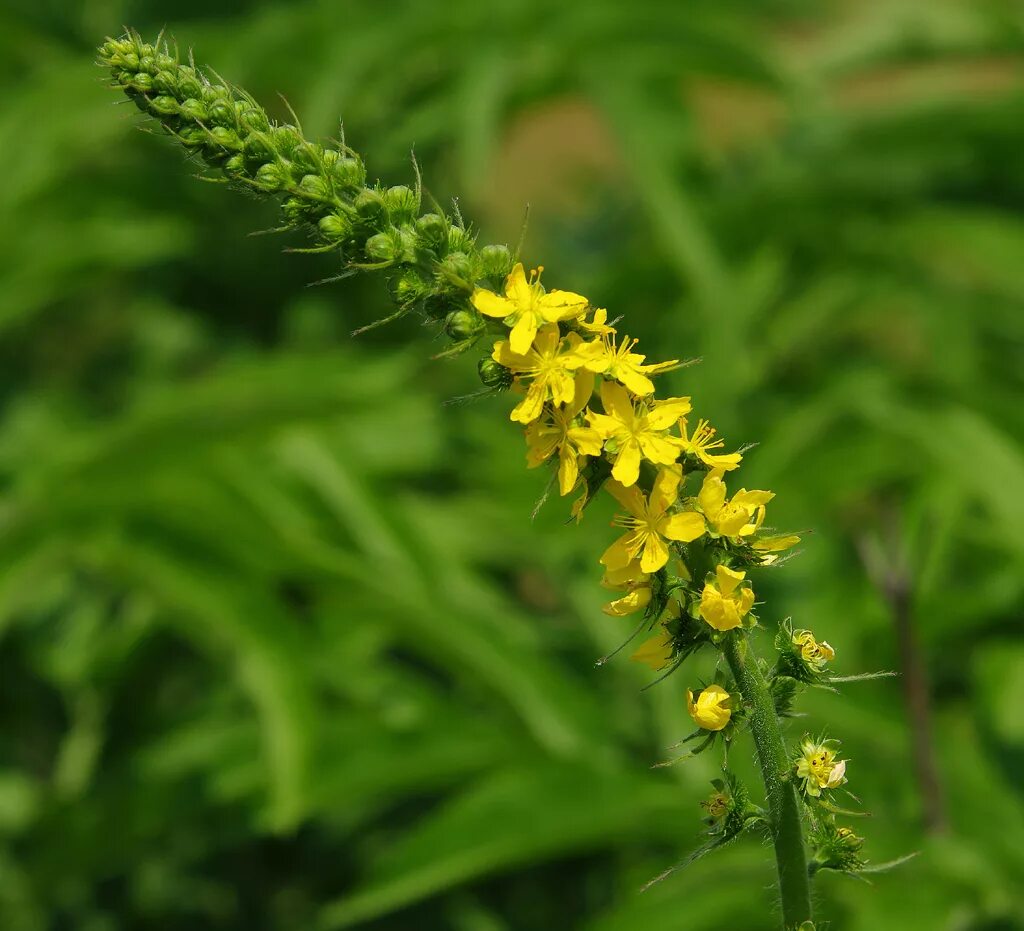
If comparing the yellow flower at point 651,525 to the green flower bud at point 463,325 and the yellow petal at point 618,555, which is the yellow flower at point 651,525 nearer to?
the yellow petal at point 618,555

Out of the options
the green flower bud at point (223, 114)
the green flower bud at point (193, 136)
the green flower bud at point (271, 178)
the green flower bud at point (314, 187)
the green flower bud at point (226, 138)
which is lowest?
the green flower bud at point (314, 187)

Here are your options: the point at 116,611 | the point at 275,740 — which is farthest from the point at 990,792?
the point at 116,611

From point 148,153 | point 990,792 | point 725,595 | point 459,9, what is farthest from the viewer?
point 148,153

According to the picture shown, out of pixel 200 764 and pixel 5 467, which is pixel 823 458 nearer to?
pixel 200 764

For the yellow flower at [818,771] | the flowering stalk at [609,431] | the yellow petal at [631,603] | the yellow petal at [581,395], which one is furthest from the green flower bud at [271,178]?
the yellow flower at [818,771]

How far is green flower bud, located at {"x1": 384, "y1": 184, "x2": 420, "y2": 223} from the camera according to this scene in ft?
2.64

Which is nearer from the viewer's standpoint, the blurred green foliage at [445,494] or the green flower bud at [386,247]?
the green flower bud at [386,247]

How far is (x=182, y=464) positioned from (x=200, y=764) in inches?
17.8

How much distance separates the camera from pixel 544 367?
0.78 m

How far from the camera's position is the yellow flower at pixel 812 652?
2.67ft

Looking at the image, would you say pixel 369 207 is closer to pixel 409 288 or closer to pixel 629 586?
pixel 409 288

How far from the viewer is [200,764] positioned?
80.5 inches

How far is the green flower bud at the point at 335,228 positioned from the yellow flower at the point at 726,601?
287mm

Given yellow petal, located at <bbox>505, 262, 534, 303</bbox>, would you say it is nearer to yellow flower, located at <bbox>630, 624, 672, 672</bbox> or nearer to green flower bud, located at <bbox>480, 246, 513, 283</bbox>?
green flower bud, located at <bbox>480, 246, 513, 283</bbox>
